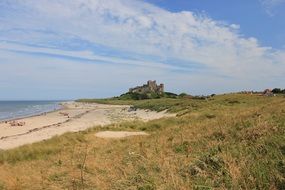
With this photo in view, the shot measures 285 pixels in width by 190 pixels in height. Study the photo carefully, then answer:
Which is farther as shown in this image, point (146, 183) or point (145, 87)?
point (145, 87)

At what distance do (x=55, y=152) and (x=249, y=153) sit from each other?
11.3 meters

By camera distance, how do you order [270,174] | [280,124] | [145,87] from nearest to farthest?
[270,174] < [280,124] < [145,87]

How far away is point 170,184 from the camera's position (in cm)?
737

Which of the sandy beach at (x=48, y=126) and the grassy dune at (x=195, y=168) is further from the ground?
the grassy dune at (x=195, y=168)

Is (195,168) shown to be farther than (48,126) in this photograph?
No

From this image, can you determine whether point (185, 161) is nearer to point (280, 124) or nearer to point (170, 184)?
point (170, 184)

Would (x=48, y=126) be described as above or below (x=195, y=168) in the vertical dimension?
below

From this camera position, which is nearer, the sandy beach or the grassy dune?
the grassy dune

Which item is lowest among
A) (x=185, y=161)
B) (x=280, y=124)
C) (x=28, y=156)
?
(x=28, y=156)

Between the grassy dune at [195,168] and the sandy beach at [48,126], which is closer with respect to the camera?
the grassy dune at [195,168]

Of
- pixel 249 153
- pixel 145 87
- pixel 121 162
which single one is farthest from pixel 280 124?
pixel 145 87

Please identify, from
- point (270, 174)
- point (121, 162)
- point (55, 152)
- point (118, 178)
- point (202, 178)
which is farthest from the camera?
point (55, 152)

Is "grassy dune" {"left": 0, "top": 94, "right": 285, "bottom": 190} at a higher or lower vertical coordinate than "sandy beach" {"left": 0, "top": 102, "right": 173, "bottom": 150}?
higher

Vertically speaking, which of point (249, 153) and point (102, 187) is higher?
point (249, 153)
